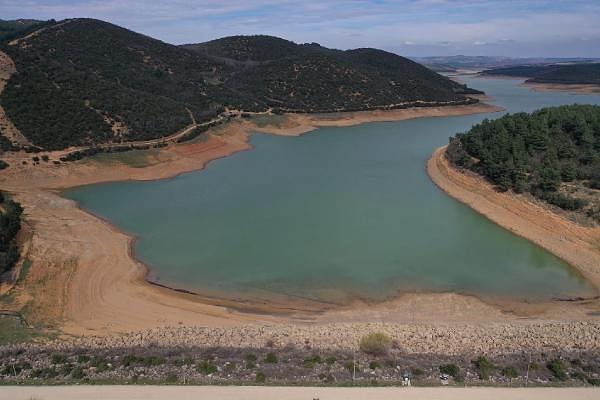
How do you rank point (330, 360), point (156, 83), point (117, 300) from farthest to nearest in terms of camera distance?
1. point (156, 83)
2. point (117, 300)
3. point (330, 360)

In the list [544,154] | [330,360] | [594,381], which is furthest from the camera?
[544,154]

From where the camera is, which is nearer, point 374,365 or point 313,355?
point 374,365

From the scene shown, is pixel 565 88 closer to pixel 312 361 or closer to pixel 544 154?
pixel 544 154

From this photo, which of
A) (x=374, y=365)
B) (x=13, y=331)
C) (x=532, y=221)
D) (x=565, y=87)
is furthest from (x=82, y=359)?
(x=565, y=87)

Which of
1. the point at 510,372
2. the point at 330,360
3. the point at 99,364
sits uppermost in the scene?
the point at 99,364

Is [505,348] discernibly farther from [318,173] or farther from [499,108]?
[499,108]

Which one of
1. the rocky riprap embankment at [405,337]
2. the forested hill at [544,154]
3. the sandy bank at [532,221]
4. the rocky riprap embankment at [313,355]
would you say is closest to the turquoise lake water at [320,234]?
the sandy bank at [532,221]

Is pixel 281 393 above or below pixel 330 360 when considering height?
above

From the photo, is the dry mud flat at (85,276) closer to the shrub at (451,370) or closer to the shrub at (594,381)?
the shrub at (451,370)
